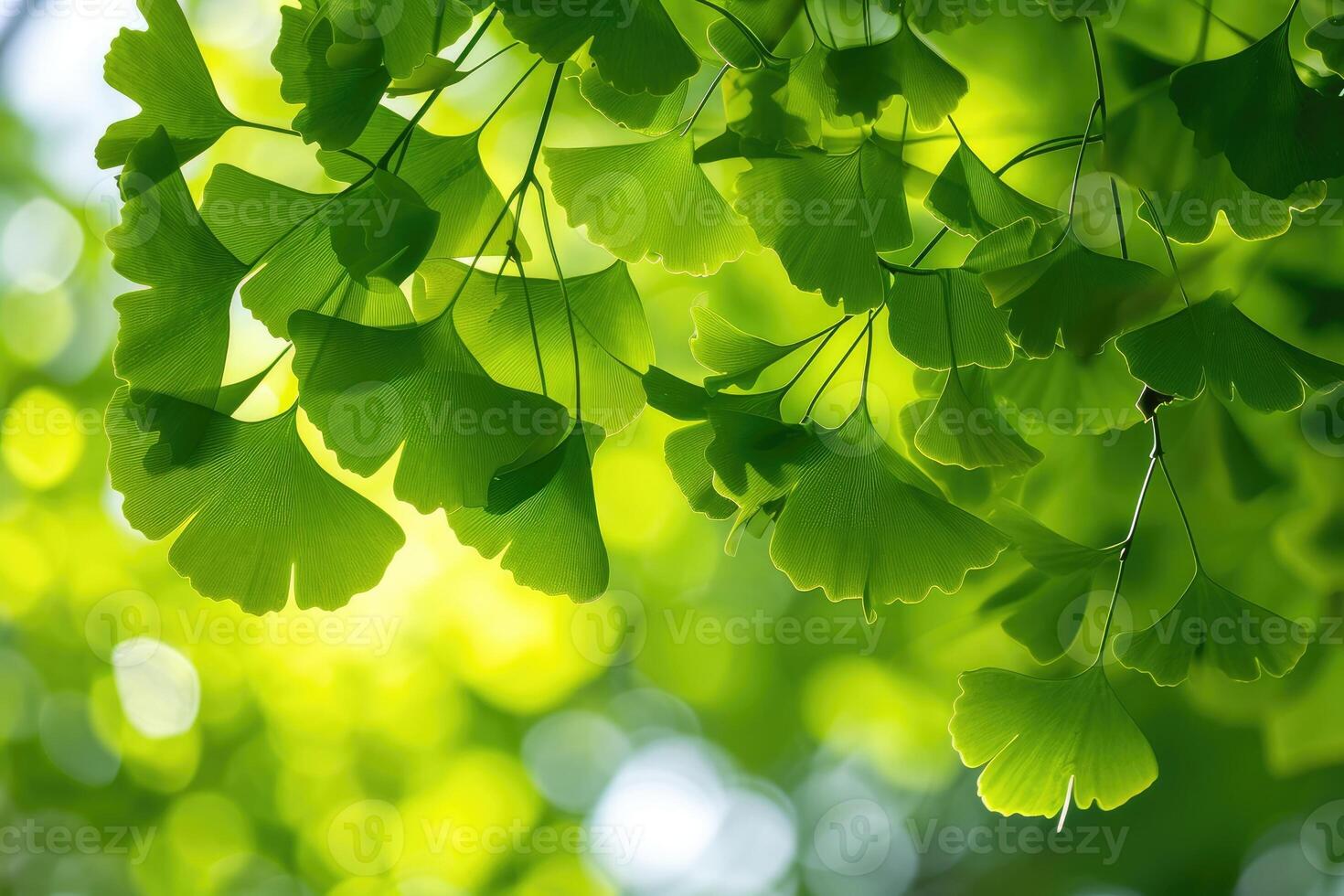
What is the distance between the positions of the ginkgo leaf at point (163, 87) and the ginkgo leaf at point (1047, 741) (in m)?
0.47

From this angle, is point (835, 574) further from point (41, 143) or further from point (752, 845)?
point (41, 143)

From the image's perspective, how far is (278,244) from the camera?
0.40 meters

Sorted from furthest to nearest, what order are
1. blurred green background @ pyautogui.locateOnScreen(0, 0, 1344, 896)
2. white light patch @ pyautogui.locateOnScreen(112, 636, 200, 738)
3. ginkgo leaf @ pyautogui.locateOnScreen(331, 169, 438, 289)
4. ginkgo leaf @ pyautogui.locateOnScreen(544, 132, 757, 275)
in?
white light patch @ pyautogui.locateOnScreen(112, 636, 200, 738) < blurred green background @ pyautogui.locateOnScreen(0, 0, 1344, 896) < ginkgo leaf @ pyautogui.locateOnScreen(544, 132, 757, 275) < ginkgo leaf @ pyautogui.locateOnScreen(331, 169, 438, 289)

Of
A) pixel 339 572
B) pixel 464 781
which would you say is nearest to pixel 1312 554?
pixel 339 572

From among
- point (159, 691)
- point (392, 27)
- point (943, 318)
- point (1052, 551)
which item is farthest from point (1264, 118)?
point (159, 691)

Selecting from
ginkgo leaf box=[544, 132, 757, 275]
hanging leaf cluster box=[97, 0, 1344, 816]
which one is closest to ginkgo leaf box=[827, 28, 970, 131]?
hanging leaf cluster box=[97, 0, 1344, 816]

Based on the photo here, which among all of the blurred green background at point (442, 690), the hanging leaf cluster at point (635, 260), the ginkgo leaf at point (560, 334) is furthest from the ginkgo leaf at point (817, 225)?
the blurred green background at point (442, 690)

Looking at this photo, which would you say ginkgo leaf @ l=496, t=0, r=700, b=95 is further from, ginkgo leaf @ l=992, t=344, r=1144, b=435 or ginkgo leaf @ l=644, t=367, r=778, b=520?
ginkgo leaf @ l=992, t=344, r=1144, b=435

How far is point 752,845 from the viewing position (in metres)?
1.40

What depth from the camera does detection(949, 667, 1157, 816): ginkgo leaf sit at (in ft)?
1.51

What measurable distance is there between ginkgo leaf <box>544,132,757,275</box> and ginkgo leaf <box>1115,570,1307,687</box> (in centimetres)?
29

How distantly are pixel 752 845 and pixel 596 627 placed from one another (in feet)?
1.47

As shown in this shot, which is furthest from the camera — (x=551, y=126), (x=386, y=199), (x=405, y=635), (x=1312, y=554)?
(x=405, y=635)

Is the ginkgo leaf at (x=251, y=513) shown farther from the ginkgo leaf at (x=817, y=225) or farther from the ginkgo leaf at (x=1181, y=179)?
the ginkgo leaf at (x=1181, y=179)
